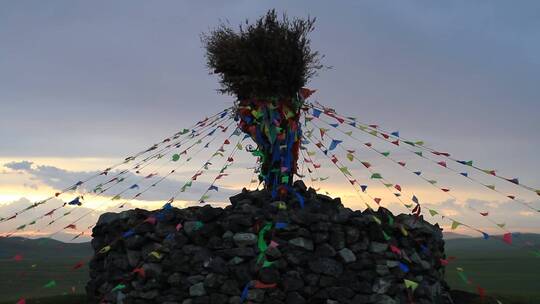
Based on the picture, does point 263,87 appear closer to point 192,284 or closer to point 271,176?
point 271,176

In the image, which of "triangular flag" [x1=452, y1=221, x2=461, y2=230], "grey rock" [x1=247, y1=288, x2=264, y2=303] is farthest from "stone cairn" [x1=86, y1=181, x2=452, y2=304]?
"triangular flag" [x1=452, y1=221, x2=461, y2=230]

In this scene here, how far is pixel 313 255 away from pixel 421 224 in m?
3.04

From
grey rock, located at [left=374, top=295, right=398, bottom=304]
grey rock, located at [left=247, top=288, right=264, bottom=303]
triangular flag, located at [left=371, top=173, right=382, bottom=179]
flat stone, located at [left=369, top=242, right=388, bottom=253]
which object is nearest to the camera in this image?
grey rock, located at [left=247, top=288, right=264, bottom=303]

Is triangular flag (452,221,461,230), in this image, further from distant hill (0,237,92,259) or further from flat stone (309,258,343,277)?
distant hill (0,237,92,259)

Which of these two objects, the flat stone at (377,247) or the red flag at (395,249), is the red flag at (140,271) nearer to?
the flat stone at (377,247)

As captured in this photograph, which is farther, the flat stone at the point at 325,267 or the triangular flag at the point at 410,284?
the triangular flag at the point at 410,284

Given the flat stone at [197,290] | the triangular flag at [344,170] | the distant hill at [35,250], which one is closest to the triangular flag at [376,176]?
the triangular flag at [344,170]

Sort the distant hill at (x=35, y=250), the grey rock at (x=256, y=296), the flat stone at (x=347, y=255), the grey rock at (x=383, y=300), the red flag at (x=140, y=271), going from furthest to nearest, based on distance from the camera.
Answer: the distant hill at (x=35, y=250) → the red flag at (x=140, y=271) → the flat stone at (x=347, y=255) → the grey rock at (x=383, y=300) → the grey rock at (x=256, y=296)

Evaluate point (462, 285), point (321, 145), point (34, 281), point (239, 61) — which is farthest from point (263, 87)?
point (34, 281)

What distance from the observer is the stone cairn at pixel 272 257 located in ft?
34.3

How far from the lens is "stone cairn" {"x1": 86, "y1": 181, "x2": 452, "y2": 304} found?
1047cm

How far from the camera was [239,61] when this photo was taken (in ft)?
41.1

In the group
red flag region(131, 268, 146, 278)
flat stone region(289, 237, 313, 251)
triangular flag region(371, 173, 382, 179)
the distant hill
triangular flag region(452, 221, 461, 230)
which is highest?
the distant hill

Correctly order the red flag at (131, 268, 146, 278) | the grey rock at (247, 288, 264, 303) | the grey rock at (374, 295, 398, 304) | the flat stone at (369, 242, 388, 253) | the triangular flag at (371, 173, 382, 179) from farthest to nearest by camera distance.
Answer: the triangular flag at (371, 173, 382, 179), the red flag at (131, 268, 146, 278), the flat stone at (369, 242, 388, 253), the grey rock at (374, 295, 398, 304), the grey rock at (247, 288, 264, 303)
